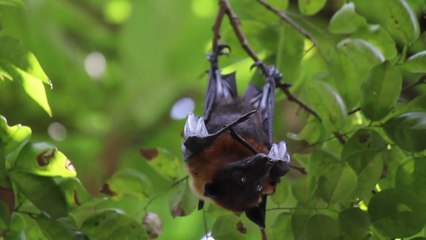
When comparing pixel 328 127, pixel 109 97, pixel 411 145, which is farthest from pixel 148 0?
pixel 411 145

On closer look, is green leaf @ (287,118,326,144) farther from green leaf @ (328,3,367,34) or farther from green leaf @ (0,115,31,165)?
green leaf @ (0,115,31,165)

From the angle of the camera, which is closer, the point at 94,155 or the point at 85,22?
the point at 94,155

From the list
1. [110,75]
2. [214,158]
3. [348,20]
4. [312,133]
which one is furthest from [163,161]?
[110,75]

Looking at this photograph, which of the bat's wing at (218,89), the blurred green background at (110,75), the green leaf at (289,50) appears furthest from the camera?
the blurred green background at (110,75)

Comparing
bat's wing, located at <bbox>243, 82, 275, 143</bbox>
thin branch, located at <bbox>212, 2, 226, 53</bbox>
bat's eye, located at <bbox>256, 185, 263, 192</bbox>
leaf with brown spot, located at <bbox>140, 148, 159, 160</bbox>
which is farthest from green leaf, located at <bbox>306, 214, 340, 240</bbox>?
thin branch, located at <bbox>212, 2, 226, 53</bbox>

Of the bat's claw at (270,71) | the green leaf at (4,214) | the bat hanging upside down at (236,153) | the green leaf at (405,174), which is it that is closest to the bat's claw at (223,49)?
the bat hanging upside down at (236,153)

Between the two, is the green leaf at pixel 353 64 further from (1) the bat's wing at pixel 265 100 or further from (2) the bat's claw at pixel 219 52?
(2) the bat's claw at pixel 219 52

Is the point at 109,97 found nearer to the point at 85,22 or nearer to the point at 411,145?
the point at 85,22
